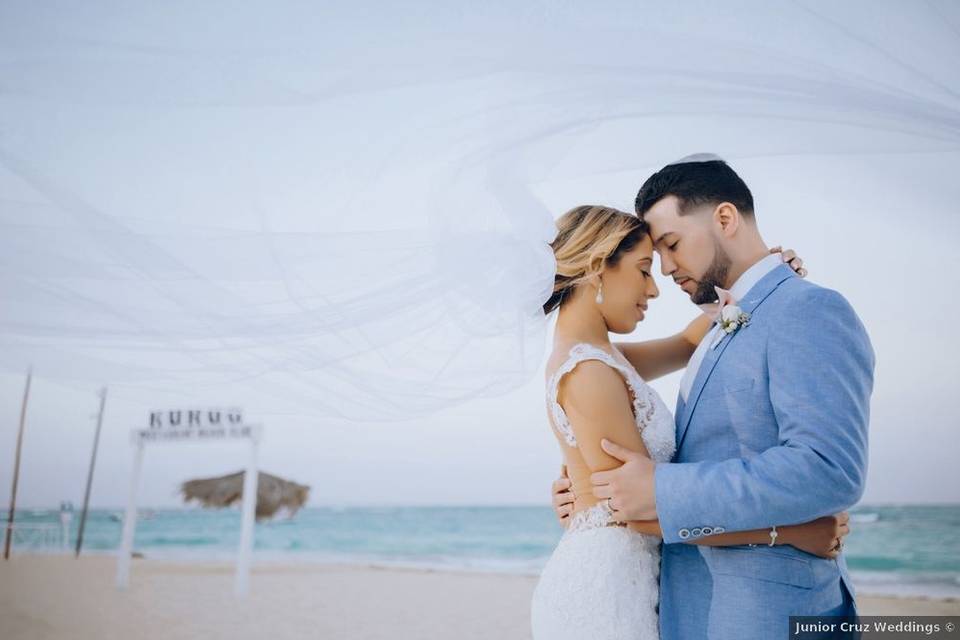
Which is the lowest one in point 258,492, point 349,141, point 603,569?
point 258,492

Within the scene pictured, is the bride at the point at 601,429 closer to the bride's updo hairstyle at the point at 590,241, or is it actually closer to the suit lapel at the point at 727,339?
the bride's updo hairstyle at the point at 590,241

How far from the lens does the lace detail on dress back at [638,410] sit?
2.18 metres

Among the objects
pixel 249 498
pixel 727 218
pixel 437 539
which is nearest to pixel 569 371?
pixel 727 218

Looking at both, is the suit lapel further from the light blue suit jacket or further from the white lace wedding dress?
the white lace wedding dress

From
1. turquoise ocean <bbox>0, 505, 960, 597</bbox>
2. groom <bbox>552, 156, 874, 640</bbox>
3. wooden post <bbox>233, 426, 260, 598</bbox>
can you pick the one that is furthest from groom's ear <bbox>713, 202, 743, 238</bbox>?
turquoise ocean <bbox>0, 505, 960, 597</bbox>

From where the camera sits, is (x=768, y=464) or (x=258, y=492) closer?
(x=768, y=464)

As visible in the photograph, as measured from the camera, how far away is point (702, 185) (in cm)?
227

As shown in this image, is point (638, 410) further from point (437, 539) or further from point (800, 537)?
point (437, 539)

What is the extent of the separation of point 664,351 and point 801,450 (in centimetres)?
143

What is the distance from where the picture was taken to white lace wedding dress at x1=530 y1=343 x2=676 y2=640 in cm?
208

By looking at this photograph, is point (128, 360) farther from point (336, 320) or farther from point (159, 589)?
point (159, 589)

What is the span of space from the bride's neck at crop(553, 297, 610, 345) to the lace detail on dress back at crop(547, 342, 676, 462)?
0.31ft

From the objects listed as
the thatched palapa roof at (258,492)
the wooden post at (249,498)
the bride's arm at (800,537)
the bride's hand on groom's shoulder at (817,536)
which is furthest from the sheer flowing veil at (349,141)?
the thatched palapa roof at (258,492)

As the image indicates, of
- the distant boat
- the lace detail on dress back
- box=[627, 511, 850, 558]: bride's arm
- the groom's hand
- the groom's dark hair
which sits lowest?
the distant boat
